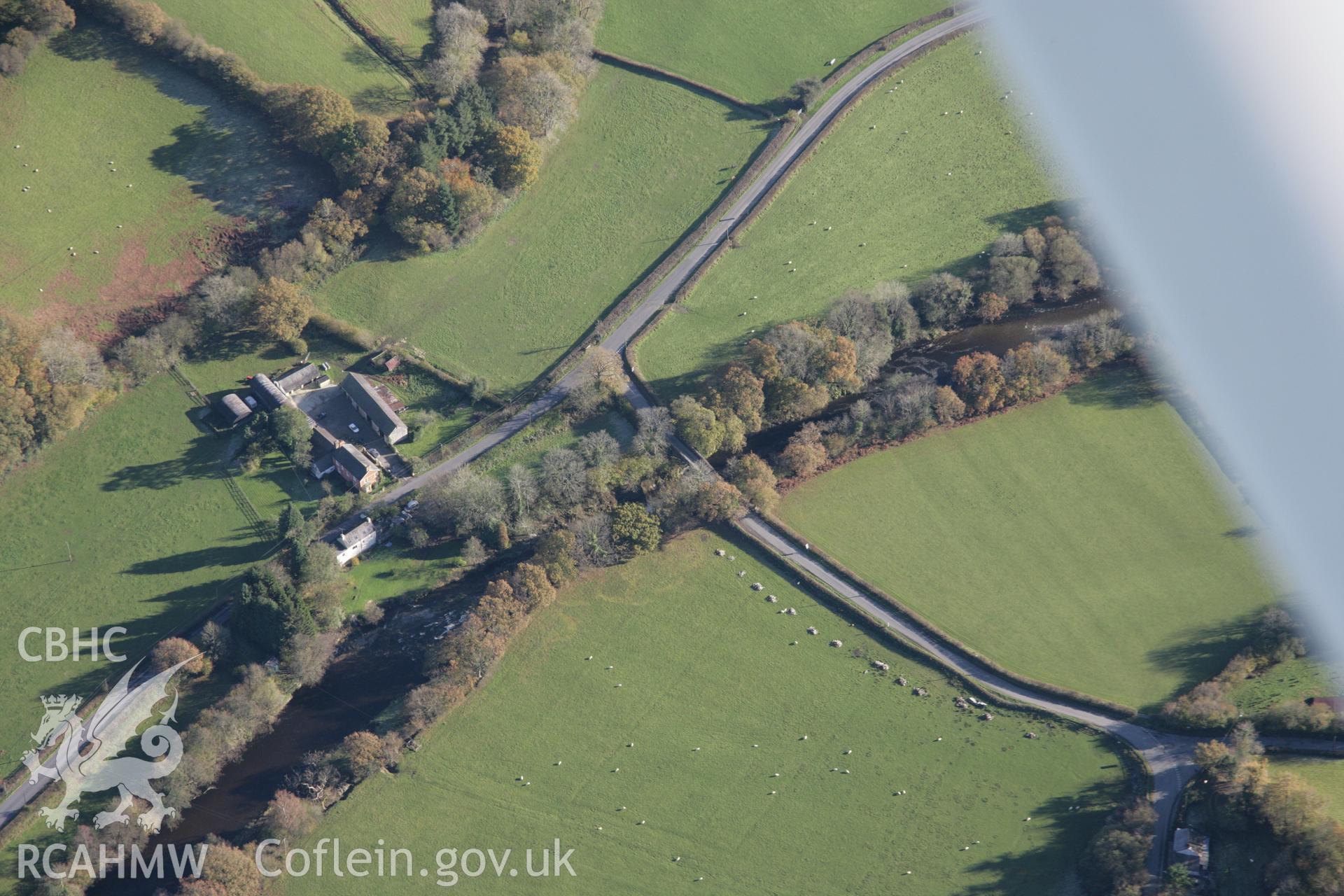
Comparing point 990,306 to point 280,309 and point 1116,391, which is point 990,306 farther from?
point 280,309

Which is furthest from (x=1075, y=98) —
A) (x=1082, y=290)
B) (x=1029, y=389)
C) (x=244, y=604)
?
(x=244, y=604)

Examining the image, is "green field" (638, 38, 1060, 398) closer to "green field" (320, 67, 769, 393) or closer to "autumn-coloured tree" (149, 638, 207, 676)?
"green field" (320, 67, 769, 393)

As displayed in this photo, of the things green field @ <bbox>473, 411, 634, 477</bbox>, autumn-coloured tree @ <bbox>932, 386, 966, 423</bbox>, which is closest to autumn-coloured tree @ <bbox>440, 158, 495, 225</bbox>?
green field @ <bbox>473, 411, 634, 477</bbox>

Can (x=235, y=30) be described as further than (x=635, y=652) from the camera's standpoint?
Yes

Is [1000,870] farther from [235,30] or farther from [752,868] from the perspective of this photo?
[235,30]

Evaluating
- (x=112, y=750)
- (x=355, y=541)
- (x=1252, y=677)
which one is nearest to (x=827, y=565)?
(x=1252, y=677)

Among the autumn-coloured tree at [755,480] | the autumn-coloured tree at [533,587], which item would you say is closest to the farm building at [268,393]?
the autumn-coloured tree at [533,587]

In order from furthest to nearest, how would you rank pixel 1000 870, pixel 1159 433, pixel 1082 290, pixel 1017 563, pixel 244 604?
pixel 1082 290
pixel 1159 433
pixel 1017 563
pixel 244 604
pixel 1000 870
